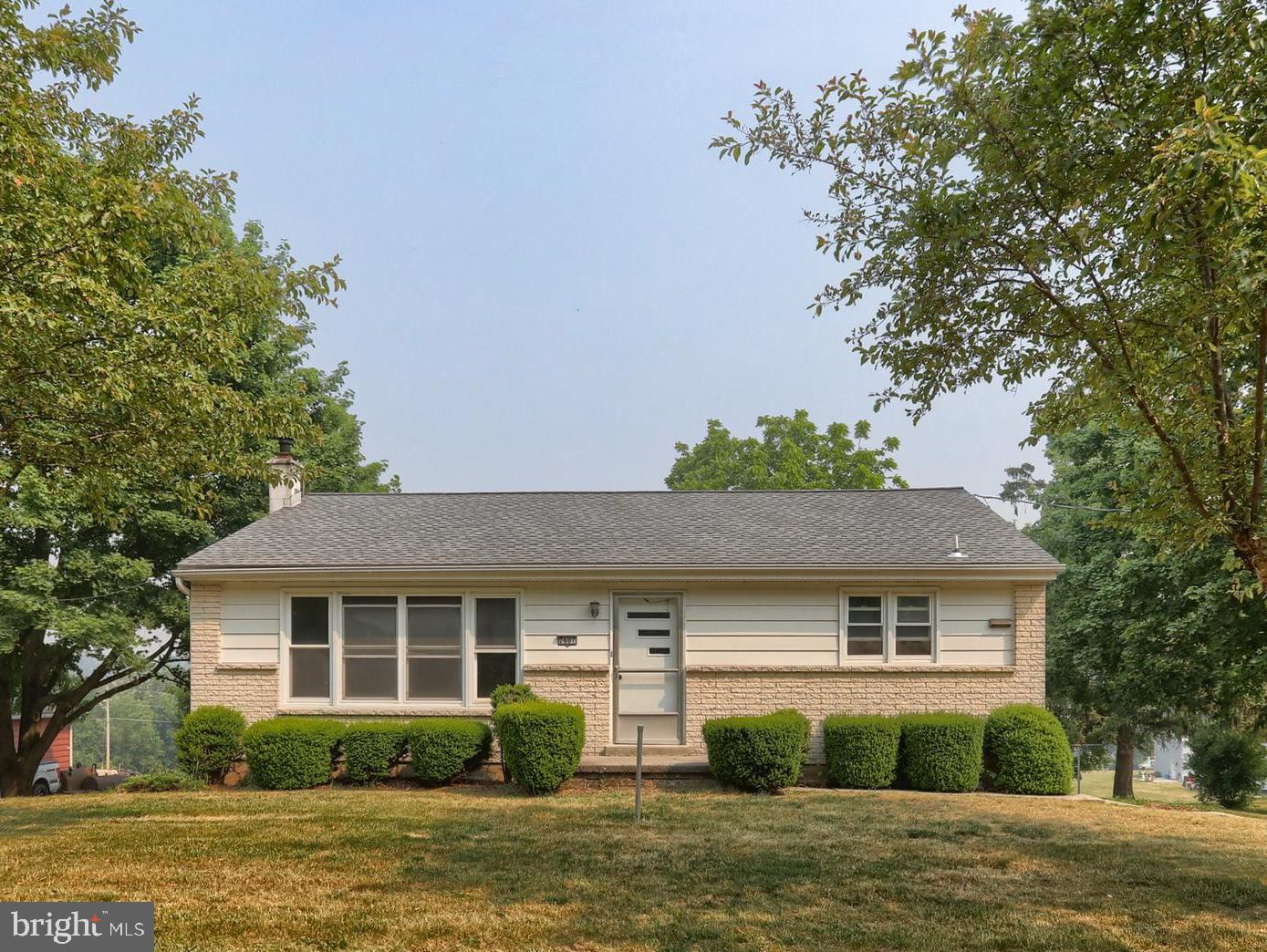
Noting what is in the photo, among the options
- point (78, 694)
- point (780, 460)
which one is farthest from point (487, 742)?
point (780, 460)

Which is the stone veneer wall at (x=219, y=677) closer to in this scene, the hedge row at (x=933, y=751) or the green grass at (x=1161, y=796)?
the hedge row at (x=933, y=751)

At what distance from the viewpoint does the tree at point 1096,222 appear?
15.6 ft

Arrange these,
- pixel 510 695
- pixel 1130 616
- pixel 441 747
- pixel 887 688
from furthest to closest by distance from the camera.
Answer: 1. pixel 1130 616
2. pixel 887 688
3. pixel 510 695
4. pixel 441 747

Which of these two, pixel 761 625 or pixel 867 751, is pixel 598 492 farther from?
pixel 867 751

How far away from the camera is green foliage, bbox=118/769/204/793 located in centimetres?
1167

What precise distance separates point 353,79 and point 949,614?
11.5m

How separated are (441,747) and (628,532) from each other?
4.28m

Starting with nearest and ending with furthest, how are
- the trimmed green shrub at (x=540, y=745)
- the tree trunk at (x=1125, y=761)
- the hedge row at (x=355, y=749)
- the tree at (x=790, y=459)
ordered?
the trimmed green shrub at (x=540, y=745) < the hedge row at (x=355, y=749) < the tree trunk at (x=1125, y=761) < the tree at (x=790, y=459)

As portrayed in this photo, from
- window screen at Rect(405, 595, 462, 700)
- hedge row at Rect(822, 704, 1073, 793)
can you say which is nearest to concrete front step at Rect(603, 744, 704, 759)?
hedge row at Rect(822, 704, 1073, 793)

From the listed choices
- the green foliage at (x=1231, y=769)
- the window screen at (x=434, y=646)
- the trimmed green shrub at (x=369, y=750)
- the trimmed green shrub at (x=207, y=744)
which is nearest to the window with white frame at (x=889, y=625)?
the window screen at (x=434, y=646)

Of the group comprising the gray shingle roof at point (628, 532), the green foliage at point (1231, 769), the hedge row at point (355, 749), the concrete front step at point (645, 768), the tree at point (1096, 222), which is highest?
the tree at point (1096, 222)

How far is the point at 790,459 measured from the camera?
34.8 metres

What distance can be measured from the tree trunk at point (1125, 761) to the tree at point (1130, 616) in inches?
16.2

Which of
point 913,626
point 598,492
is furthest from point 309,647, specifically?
point 913,626
